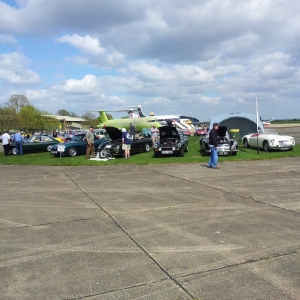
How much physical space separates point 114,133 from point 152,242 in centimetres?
1409

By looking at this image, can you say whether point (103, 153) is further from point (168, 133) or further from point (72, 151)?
point (168, 133)

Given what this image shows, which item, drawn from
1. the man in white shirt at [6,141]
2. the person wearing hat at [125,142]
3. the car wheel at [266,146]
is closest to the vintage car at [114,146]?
the person wearing hat at [125,142]

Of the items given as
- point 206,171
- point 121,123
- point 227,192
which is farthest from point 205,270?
point 121,123

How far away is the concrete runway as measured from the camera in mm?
3580

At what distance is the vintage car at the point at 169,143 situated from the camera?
17.1 m

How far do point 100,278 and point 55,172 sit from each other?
10.4 metres

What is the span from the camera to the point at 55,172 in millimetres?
13625

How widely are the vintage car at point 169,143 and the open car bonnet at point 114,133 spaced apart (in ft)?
7.67

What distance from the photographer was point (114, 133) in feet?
61.3

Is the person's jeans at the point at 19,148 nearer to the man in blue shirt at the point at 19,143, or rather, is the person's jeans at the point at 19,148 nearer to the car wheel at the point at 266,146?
the man in blue shirt at the point at 19,143

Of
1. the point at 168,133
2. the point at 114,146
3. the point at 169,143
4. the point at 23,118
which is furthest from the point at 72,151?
the point at 23,118

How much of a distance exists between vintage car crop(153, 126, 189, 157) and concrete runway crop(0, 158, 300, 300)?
754 centimetres

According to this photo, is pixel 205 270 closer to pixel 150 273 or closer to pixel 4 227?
pixel 150 273

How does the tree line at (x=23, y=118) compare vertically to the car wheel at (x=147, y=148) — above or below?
above
